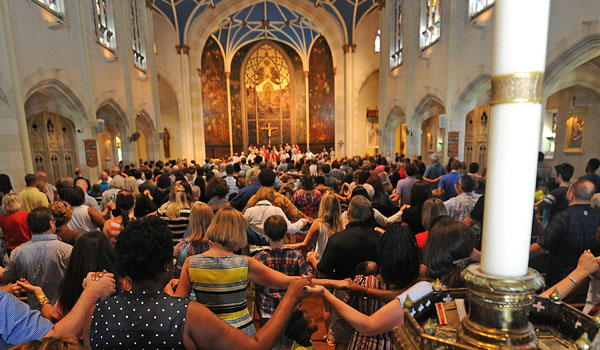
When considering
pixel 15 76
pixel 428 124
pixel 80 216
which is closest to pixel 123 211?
pixel 80 216

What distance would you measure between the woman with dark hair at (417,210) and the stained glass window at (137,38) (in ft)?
40.7

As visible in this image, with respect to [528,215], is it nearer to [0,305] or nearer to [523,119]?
[523,119]

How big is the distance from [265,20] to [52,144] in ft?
52.1

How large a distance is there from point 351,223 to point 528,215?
5.99ft

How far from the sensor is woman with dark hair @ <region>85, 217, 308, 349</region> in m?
1.19

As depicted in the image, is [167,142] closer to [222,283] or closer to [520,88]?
[222,283]

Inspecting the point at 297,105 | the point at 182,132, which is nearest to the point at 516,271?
the point at 182,132

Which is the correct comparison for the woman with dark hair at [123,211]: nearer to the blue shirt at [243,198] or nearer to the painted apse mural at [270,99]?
the blue shirt at [243,198]

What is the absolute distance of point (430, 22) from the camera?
→ 1073cm

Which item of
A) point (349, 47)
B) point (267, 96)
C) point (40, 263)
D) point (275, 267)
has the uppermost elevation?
point (349, 47)

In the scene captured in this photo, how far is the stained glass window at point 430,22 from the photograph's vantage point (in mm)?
10195

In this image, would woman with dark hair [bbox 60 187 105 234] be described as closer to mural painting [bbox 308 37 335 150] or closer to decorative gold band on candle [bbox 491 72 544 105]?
decorative gold band on candle [bbox 491 72 544 105]

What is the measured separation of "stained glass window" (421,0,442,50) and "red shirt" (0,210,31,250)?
37.1 ft

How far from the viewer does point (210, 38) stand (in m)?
21.2
